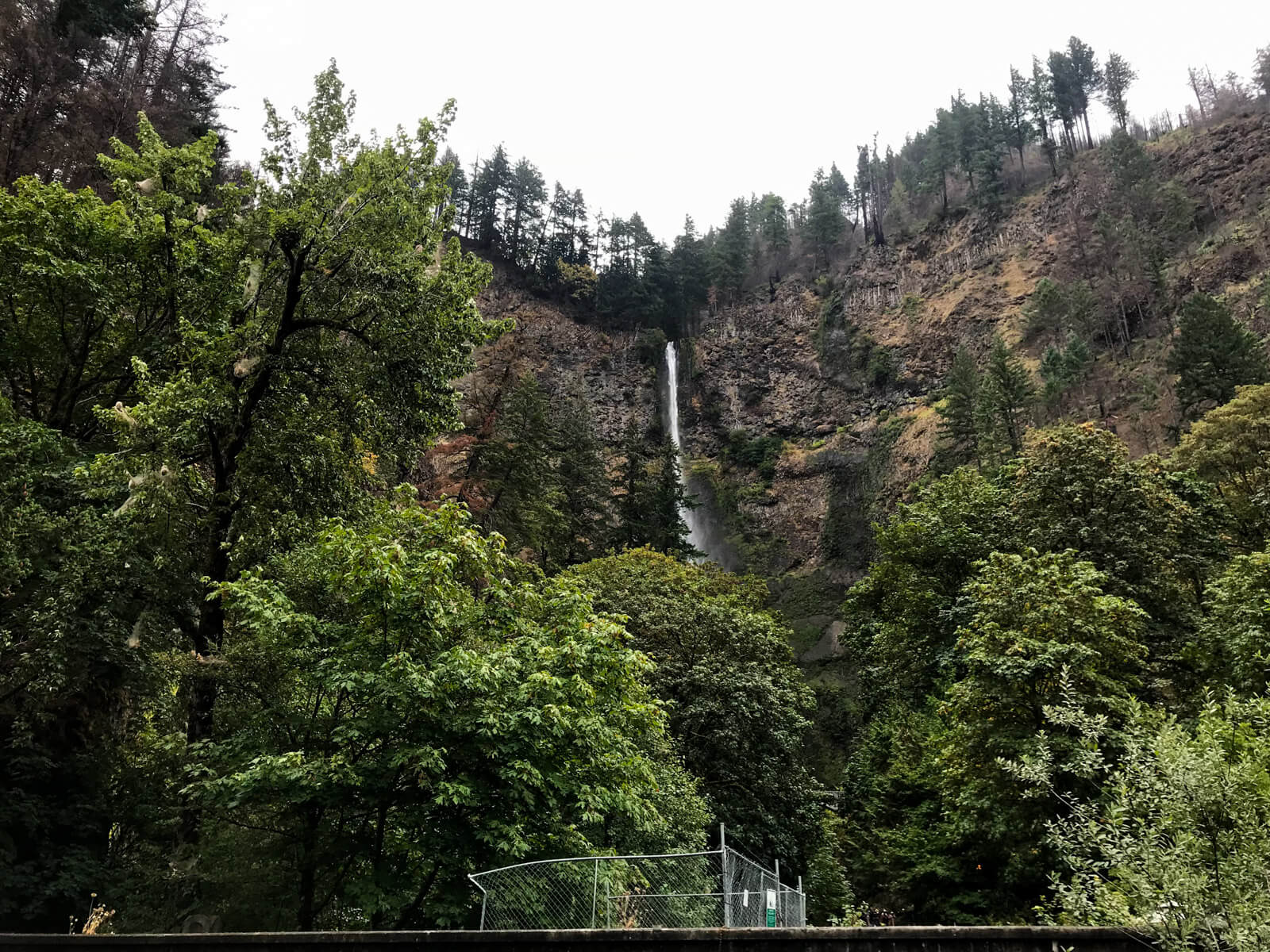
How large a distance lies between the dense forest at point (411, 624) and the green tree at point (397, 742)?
7 centimetres

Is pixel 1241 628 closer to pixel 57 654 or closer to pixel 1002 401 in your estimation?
pixel 57 654

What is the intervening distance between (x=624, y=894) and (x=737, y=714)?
1207 cm

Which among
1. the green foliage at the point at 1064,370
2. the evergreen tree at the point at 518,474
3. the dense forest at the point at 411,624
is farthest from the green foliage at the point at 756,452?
the evergreen tree at the point at 518,474

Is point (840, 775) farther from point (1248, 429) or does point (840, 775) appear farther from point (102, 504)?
A: point (102, 504)

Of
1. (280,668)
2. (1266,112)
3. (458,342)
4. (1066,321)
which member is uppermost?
(1266,112)

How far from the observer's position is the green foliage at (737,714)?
1971 cm

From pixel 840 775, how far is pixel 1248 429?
18.9m

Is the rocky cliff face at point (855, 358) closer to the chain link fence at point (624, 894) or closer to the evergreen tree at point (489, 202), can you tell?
the evergreen tree at point (489, 202)

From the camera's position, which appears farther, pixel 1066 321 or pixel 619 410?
pixel 619 410

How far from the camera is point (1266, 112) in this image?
55688 millimetres

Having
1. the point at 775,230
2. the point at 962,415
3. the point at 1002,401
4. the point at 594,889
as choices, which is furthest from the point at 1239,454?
the point at 775,230

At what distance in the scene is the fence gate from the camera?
7.98 meters

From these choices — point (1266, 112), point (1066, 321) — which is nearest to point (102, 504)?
point (1066, 321)

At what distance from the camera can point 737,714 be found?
20.1 metres
